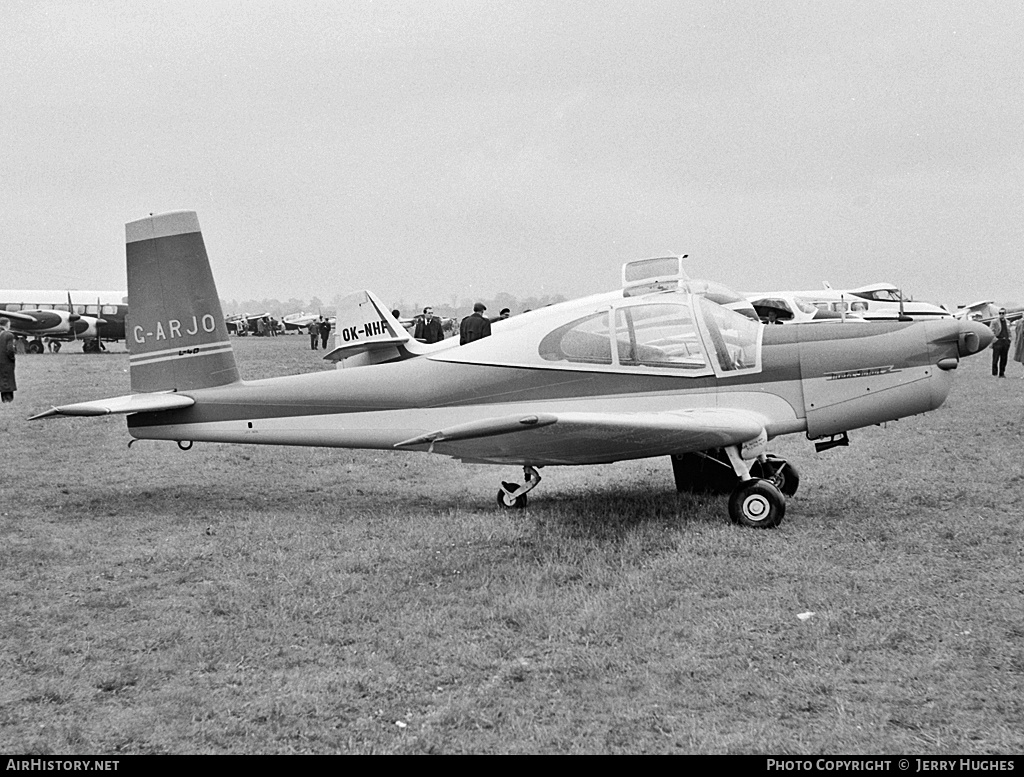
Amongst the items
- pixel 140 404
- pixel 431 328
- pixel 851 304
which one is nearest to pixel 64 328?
pixel 431 328

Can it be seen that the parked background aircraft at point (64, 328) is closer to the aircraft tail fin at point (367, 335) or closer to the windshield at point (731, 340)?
the aircraft tail fin at point (367, 335)

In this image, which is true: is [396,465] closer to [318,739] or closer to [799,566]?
[799,566]

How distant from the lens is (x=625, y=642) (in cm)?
454

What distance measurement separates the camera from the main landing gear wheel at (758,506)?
6812 mm

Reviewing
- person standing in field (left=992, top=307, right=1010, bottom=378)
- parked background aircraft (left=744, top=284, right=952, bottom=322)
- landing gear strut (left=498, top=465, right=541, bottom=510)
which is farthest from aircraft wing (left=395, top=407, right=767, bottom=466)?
parked background aircraft (left=744, top=284, right=952, bottom=322)

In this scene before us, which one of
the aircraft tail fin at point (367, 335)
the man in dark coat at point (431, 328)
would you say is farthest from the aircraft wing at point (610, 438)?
the man in dark coat at point (431, 328)

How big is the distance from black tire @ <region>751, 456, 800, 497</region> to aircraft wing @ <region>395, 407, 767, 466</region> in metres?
0.77

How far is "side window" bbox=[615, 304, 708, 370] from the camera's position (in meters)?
7.49

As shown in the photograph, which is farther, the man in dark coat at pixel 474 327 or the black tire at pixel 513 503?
the man in dark coat at pixel 474 327

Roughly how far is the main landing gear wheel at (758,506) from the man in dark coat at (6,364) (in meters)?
13.8

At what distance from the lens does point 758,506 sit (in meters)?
6.84

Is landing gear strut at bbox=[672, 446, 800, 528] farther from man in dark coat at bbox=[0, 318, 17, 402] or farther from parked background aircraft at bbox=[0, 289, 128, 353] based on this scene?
parked background aircraft at bbox=[0, 289, 128, 353]

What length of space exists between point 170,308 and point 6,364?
31.4ft

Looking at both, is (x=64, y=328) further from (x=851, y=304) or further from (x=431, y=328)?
(x=851, y=304)
